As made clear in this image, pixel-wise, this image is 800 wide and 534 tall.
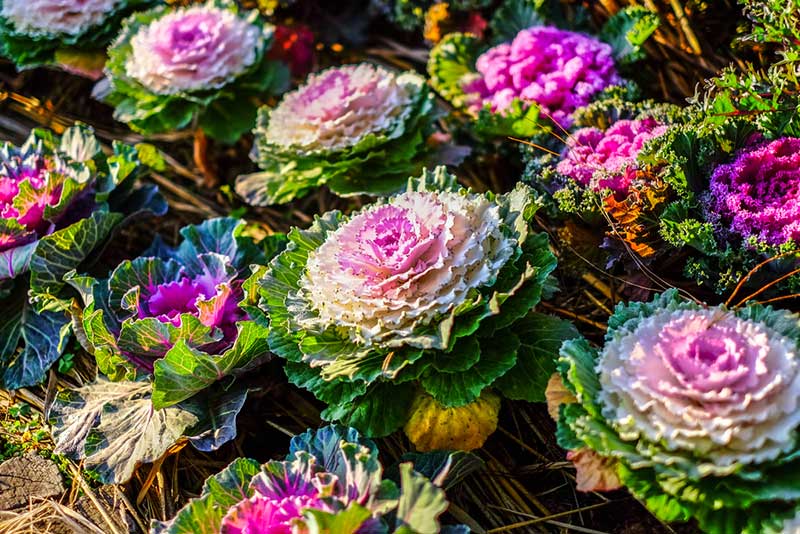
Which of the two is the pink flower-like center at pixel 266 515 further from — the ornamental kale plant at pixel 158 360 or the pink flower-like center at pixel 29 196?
the pink flower-like center at pixel 29 196

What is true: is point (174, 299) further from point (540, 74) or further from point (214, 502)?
point (540, 74)

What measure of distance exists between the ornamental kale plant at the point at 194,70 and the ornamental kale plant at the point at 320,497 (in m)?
1.19

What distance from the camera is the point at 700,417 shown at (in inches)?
42.3

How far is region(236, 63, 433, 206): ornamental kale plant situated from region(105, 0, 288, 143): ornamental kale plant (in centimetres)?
26

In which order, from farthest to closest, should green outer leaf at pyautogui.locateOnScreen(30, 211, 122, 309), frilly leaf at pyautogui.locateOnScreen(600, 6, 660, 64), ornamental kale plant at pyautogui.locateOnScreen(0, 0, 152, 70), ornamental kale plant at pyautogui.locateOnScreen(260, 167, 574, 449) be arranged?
ornamental kale plant at pyautogui.locateOnScreen(0, 0, 152, 70)
frilly leaf at pyautogui.locateOnScreen(600, 6, 660, 64)
green outer leaf at pyautogui.locateOnScreen(30, 211, 122, 309)
ornamental kale plant at pyautogui.locateOnScreen(260, 167, 574, 449)

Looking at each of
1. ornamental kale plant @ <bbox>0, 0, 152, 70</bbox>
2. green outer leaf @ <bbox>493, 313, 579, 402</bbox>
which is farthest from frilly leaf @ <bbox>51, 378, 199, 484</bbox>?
ornamental kale plant @ <bbox>0, 0, 152, 70</bbox>

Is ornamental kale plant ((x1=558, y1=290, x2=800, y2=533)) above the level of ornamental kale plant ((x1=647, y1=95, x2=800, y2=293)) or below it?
below

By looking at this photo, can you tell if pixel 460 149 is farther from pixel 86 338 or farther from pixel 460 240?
pixel 86 338

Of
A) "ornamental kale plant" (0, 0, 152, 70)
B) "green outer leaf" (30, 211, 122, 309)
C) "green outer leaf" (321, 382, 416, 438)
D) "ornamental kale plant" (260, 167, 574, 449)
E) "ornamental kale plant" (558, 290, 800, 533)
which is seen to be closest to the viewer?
"ornamental kale plant" (558, 290, 800, 533)

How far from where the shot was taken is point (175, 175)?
253 centimetres

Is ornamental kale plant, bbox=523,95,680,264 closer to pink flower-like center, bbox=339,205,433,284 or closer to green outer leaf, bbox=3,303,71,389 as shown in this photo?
pink flower-like center, bbox=339,205,433,284

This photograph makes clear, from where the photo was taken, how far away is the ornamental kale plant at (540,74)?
74.6 inches

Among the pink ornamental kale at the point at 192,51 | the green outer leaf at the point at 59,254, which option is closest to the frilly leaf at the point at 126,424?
the green outer leaf at the point at 59,254

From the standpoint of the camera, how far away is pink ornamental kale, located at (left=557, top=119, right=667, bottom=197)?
159 cm
